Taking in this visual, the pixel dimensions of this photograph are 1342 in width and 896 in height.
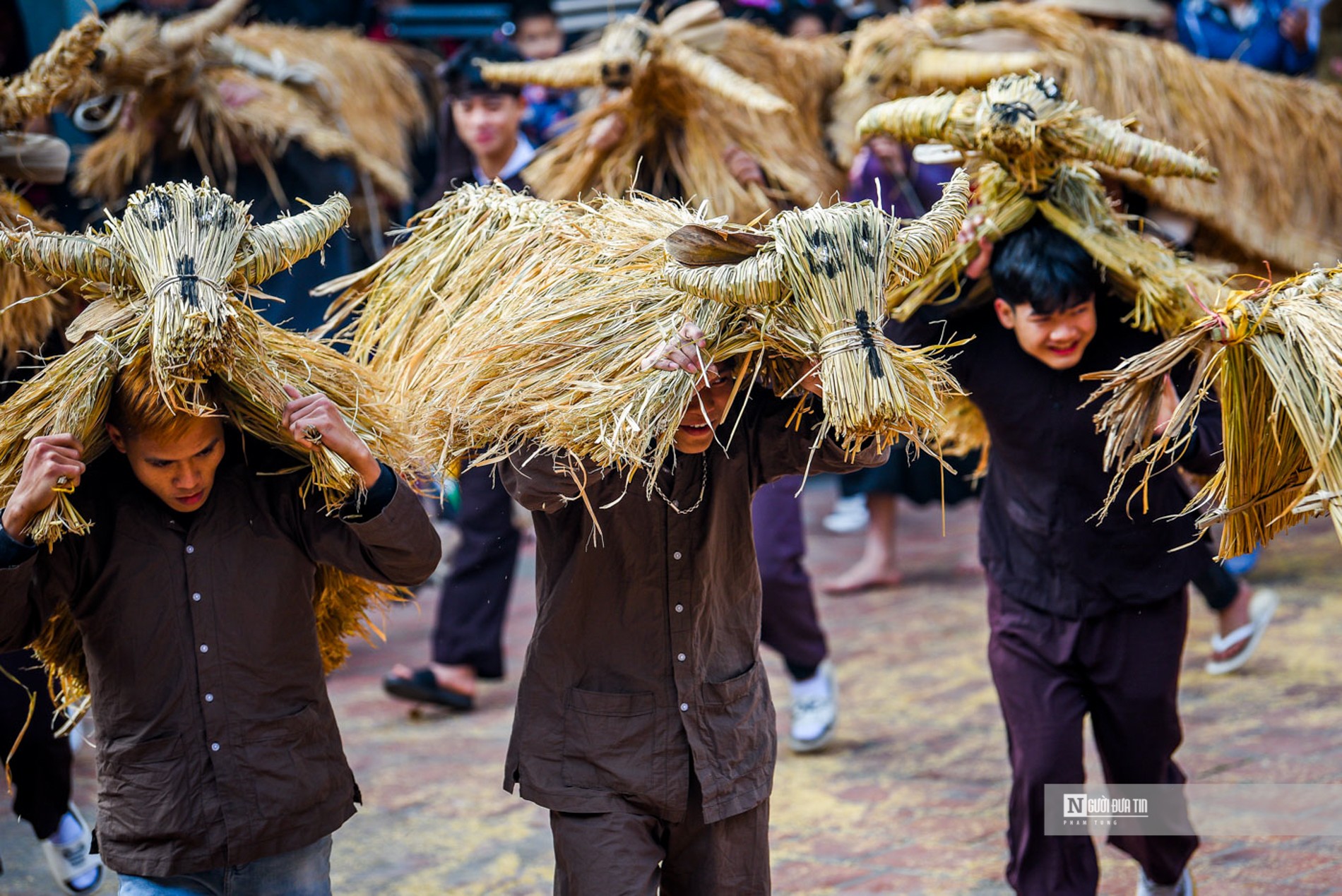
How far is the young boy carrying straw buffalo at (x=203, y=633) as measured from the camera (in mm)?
2602

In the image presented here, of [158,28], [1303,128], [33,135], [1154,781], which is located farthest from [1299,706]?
[158,28]

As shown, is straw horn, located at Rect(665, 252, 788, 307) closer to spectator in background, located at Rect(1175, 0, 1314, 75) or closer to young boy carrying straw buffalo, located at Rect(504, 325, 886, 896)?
young boy carrying straw buffalo, located at Rect(504, 325, 886, 896)

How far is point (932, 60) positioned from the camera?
489cm

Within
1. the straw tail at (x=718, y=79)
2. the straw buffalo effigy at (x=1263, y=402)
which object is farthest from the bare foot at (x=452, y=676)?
the straw buffalo effigy at (x=1263, y=402)

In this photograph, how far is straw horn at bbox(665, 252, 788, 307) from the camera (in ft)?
7.60

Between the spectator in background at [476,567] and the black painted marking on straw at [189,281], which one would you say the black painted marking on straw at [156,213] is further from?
the spectator in background at [476,567]

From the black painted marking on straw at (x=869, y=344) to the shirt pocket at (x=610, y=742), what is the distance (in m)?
0.79

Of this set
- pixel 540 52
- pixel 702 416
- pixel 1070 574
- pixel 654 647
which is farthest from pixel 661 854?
pixel 540 52

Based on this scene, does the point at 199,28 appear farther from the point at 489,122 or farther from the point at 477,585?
the point at 477,585

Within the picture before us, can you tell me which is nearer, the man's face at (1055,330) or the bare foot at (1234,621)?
the man's face at (1055,330)

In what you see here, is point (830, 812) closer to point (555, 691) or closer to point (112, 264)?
point (555, 691)

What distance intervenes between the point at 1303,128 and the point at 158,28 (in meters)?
4.23

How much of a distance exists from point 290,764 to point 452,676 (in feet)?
7.94

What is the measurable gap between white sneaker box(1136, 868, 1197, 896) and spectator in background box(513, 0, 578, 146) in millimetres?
4756
